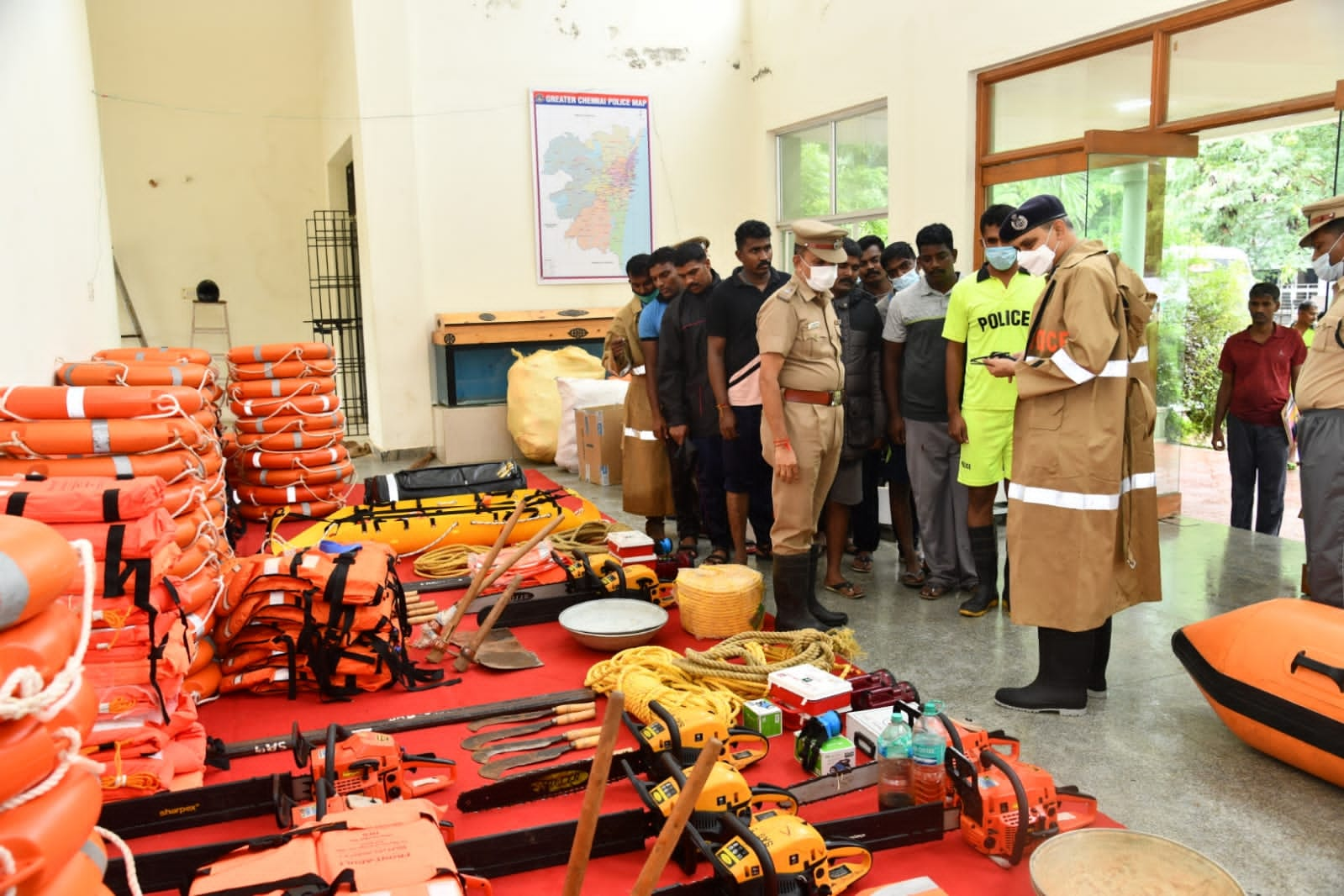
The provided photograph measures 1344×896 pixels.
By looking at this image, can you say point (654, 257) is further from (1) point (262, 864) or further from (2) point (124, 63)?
(2) point (124, 63)

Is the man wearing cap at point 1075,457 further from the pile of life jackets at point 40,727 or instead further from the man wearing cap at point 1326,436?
the pile of life jackets at point 40,727

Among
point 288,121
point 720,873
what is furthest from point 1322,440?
point 288,121

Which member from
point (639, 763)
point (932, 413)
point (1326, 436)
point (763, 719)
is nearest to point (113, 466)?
point (639, 763)

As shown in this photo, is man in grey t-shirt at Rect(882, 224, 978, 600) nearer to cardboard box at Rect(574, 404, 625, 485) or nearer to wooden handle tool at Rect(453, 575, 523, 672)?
wooden handle tool at Rect(453, 575, 523, 672)

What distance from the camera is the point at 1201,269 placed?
7.29m

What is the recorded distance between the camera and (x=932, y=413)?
4.50 metres

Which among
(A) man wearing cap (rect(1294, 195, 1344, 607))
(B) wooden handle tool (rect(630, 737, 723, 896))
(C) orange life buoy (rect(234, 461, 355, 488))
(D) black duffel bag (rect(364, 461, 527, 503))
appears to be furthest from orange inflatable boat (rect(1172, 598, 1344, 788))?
(C) orange life buoy (rect(234, 461, 355, 488))

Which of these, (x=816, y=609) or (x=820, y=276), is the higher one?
(x=820, y=276)

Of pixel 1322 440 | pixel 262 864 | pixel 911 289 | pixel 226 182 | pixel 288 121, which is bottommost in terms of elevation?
pixel 262 864

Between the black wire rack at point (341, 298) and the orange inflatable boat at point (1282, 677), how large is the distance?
923cm

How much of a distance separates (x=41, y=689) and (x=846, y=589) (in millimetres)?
3753

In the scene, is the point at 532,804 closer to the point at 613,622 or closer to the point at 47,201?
the point at 613,622

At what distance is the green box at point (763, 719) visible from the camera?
3051mm

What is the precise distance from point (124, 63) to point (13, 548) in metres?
11.4
